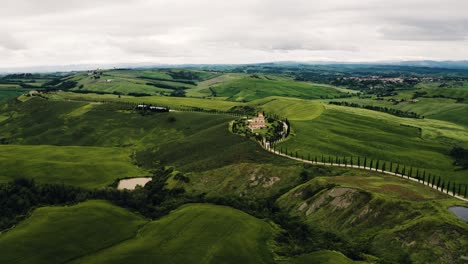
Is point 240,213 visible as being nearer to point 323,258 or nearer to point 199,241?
point 199,241

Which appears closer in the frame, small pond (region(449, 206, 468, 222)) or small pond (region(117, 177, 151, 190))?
small pond (region(449, 206, 468, 222))

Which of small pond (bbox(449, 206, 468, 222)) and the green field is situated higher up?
small pond (bbox(449, 206, 468, 222))

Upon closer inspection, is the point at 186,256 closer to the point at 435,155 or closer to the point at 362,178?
the point at 362,178

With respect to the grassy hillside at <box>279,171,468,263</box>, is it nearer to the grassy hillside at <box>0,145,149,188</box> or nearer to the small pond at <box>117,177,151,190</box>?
the small pond at <box>117,177,151,190</box>

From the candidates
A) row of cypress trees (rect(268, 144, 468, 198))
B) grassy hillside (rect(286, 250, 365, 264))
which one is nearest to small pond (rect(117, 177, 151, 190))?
row of cypress trees (rect(268, 144, 468, 198))

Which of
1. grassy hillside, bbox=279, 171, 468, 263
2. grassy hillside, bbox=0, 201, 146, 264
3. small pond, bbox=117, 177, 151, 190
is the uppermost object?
grassy hillside, bbox=279, 171, 468, 263

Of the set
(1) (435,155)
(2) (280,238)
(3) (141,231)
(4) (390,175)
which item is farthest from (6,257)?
(1) (435,155)

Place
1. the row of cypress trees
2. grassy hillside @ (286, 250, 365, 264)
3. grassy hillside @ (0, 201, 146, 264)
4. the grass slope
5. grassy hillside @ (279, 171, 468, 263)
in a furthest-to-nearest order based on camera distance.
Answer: the row of cypress trees, grassy hillside @ (0, 201, 146, 264), the grass slope, grassy hillside @ (286, 250, 365, 264), grassy hillside @ (279, 171, 468, 263)

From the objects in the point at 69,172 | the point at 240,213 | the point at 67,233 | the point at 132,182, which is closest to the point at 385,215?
the point at 240,213
